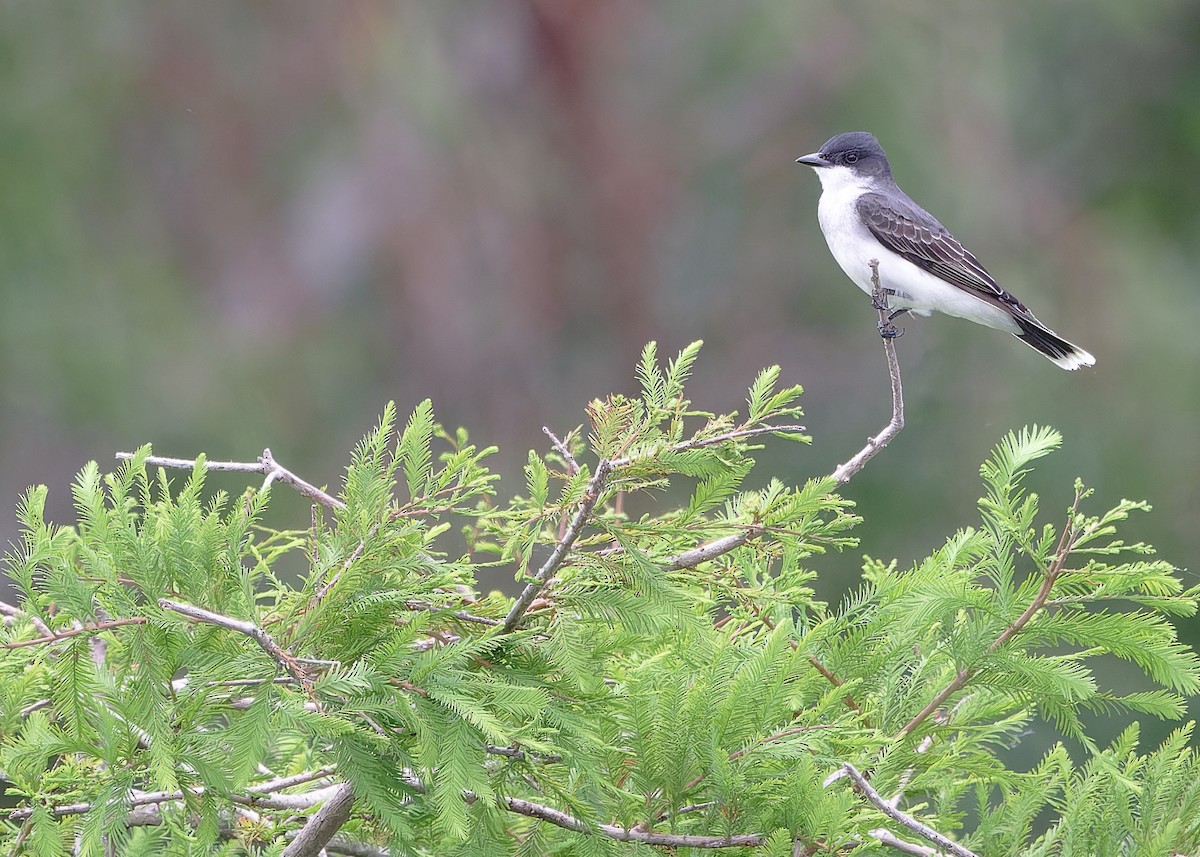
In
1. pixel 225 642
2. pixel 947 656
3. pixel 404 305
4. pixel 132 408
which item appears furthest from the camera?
pixel 404 305

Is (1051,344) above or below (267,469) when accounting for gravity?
below

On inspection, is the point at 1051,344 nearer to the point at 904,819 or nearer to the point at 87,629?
the point at 904,819

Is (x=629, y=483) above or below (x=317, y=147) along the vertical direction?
below

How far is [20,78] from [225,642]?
9.19 m

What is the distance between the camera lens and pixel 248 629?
5.95 feet

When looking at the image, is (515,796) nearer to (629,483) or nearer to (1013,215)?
(629,483)

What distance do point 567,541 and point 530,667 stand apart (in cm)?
23

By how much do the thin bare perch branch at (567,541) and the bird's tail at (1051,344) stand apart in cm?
312

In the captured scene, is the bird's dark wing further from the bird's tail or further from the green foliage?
the green foliage

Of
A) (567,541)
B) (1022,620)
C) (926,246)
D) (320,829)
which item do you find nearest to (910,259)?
(926,246)

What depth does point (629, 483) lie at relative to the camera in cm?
202

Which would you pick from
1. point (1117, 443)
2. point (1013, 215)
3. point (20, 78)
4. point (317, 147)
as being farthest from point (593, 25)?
point (1117, 443)

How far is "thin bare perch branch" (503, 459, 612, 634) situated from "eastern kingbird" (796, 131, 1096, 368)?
3.08 meters

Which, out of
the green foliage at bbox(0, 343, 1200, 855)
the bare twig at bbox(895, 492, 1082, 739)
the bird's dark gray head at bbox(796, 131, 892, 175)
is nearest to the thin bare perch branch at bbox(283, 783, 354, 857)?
the green foliage at bbox(0, 343, 1200, 855)
